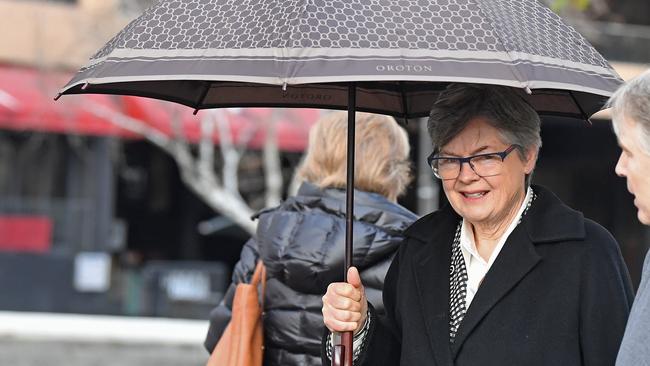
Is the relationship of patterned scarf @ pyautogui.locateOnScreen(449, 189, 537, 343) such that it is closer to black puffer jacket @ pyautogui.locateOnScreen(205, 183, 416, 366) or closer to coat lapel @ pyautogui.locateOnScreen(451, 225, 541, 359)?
coat lapel @ pyautogui.locateOnScreen(451, 225, 541, 359)

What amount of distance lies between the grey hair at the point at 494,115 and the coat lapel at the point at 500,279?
0.24m

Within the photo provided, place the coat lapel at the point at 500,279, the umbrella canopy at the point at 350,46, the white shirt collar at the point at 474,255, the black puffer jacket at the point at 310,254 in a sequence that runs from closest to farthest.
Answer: the umbrella canopy at the point at 350,46
the coat lapel at the point at 500,279
the white shirt collar at the point at 474,255
the black puffer jacket at the point at 310,254

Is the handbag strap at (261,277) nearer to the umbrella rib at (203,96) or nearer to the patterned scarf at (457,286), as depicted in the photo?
the umbrella rib at (203,96)

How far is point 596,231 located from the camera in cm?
304

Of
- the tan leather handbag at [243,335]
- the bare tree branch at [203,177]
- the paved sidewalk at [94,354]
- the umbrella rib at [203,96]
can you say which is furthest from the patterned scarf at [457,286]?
the paved sidewalk at [94,354]

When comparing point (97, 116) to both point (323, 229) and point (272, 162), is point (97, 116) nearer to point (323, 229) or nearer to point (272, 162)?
point (272, 162)

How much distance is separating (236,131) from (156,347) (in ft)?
9.50

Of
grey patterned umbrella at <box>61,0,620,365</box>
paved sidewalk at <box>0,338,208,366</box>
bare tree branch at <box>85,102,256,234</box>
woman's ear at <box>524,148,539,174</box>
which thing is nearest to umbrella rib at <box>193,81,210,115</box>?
grey patterned umbrella at <box>61,0,620,365</box>

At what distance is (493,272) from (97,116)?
41.6ft

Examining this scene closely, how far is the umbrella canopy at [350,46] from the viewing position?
2709 millimetres

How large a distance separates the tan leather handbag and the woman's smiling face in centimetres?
99

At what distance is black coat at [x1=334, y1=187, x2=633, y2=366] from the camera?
2910 millimetres

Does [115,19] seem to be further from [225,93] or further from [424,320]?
[424,320]

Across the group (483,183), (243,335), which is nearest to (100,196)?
(243,335)
